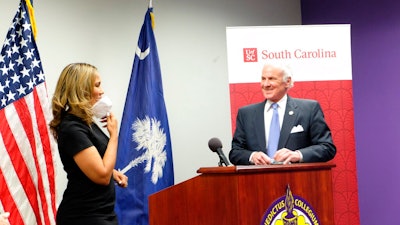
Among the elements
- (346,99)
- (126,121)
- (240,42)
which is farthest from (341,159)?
(126,121)

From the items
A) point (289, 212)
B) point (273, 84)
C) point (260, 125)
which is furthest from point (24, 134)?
point (289, 212)

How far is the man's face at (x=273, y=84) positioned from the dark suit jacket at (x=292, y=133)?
8 centimetres

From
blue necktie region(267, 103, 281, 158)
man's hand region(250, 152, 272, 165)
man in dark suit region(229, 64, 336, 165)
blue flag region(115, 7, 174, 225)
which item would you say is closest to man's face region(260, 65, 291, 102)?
man in dark suit region(229, 64, 336, 165)

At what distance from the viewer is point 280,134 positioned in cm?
367

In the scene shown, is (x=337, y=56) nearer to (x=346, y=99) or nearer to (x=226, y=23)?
(x=346, y=99)

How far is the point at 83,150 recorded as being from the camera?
8.55 feet

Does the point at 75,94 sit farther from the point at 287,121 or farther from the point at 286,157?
the point at 287,121

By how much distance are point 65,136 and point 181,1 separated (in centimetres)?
313

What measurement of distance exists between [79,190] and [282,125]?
58.2 inches

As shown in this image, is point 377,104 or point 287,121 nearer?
point 287,121

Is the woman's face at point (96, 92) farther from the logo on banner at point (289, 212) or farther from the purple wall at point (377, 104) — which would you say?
the purple wall at point (377, 104)

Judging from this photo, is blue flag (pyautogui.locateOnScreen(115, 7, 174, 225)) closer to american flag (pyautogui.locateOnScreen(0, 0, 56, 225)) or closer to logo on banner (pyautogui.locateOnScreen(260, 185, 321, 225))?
american flag (pyautogui.locateOnScreen(0, 0, 56, 225))

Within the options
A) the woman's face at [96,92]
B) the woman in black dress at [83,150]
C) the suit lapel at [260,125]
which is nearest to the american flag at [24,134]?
the woman in black dress at [83,150]

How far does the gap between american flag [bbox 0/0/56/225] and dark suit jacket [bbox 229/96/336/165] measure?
3.85 feet
